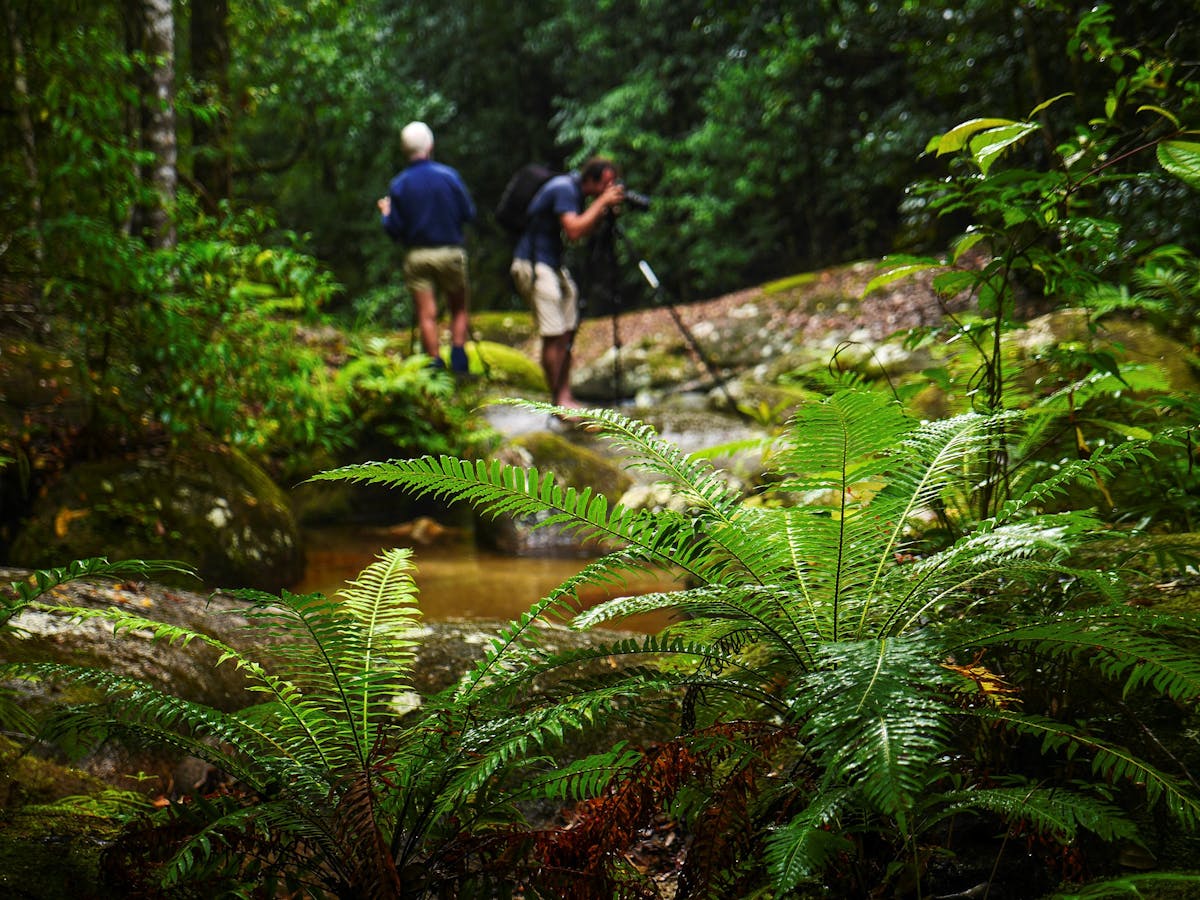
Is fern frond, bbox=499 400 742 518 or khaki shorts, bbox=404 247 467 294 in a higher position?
khaki shorts, bbox=404 247 467 294

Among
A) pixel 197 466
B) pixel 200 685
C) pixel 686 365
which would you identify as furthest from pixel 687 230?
pixel 200 685

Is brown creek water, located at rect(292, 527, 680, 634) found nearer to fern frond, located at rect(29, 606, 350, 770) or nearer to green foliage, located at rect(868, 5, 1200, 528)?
green foliage, located at rect(868, 5, 1200, 528)

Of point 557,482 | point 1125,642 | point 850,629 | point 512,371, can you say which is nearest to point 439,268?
point 557,482

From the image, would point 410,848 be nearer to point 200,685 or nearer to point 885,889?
point 885,889

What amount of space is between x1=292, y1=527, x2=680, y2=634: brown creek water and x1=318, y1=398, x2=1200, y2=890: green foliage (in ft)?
7.60

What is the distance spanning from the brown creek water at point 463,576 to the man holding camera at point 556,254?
2051 mm

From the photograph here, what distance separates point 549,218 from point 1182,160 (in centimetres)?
612

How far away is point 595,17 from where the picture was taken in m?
16.9

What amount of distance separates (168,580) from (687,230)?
13.3 metres

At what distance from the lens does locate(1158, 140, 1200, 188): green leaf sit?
1.49m

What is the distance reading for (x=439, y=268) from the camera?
7.55 meters

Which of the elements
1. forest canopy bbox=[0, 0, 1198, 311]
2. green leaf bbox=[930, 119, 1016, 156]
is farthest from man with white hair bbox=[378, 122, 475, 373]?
green leaf bbox=[930, 119, 1016, 156]

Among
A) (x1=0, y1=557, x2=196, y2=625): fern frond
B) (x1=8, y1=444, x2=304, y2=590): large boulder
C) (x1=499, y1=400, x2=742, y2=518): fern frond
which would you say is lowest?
(x1=8, y1=444, x2=304, y2=590): large boulder

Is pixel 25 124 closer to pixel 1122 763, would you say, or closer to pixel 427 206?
pixel 427 206
